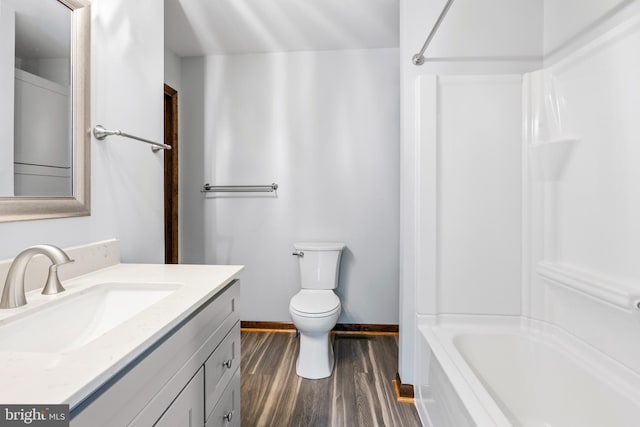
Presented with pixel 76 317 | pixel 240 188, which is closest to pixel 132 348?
pixel 76 317

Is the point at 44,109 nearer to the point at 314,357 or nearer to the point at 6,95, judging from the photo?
the point at 6,95

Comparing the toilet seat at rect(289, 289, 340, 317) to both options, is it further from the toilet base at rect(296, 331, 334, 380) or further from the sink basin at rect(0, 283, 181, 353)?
the sink basin at rect(0, 283, 181, 353)

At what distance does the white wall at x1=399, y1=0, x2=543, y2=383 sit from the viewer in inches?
64.0

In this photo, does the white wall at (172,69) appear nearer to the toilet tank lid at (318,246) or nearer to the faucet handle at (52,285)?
the toilet tank lid at (318,246)

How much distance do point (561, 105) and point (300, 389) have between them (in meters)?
2.03

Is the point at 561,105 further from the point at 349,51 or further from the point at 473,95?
the point at 349,51

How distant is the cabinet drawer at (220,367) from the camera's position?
0.98 m

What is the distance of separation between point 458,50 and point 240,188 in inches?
71.0

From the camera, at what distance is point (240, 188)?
2.55 metres

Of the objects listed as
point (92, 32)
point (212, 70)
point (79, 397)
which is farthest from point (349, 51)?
point (79, 397)

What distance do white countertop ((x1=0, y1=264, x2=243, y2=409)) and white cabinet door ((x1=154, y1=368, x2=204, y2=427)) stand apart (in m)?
0.21

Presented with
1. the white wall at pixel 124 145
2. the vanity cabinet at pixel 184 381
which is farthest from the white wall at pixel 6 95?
the vanity cabinet at pixel 184 381

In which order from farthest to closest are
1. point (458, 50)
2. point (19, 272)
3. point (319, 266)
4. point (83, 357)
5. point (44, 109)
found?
1. point (319, 266)
2. point (458, 50)
3. point (44, 109)
4. point (19, 272)
5. point (83, 357)

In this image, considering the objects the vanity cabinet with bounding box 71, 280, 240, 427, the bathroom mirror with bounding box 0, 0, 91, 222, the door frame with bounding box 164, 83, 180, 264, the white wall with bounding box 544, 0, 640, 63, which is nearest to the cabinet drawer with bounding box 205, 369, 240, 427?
the vanity cabinet with bounding box 71, 280, 240, 427
